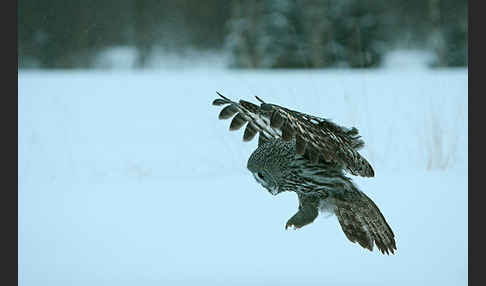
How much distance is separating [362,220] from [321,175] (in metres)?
0.35

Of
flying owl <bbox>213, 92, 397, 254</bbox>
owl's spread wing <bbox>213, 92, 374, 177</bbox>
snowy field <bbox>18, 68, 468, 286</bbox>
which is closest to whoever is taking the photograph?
owl's spread wing <bbox>213, 92, 374, 177</bbox>

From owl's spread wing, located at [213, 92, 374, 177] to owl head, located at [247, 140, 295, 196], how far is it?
100 mm

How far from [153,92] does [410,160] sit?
5581mm

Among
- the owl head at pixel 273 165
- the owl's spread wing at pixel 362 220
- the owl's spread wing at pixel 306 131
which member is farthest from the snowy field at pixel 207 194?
the owl's spread wing at pixel 306 131

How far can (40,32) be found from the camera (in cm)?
903

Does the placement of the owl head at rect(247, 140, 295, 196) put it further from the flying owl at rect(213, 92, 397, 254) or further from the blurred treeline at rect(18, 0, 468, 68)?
the blurred treeline at rect(18, 0, 468, 68)

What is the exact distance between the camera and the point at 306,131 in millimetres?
2881

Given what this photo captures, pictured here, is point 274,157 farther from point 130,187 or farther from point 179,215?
point 130,187

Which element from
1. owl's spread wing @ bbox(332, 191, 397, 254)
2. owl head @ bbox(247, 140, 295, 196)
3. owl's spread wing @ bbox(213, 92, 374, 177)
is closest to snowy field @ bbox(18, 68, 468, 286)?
owl's spread wing @ bbox(332, 191, 397, 254)

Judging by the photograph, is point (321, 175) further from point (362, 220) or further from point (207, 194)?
point (207, 194)

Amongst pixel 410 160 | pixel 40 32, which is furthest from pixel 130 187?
pixel 40 32

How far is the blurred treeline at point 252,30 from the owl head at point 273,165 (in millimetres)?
5721

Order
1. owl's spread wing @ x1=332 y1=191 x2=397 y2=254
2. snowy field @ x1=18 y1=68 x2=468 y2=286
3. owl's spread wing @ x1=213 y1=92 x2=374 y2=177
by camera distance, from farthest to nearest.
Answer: snowy field @ x1=18 y1=68 x2=468 y2=286 < owl's spread wing @ x1=332 y1=191 x2=397 y2=254 < owl's spread wing @ x1=213 y1=92 x2=374 y2=177

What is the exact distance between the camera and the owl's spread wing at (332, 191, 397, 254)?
319 centimetres
